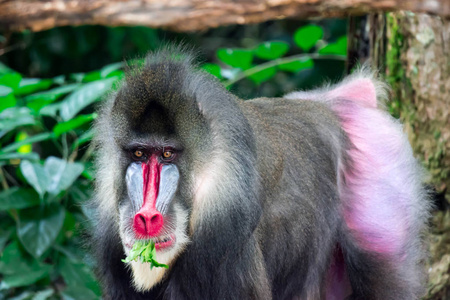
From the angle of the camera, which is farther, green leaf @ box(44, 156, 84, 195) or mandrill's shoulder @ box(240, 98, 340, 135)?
green leaf @ box(44, 156, 84, 195)

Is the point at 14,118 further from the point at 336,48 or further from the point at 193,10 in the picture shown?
the point at 336,48

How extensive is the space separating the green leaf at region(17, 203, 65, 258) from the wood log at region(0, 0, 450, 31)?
133 centimetres

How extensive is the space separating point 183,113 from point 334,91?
1433 millimetres

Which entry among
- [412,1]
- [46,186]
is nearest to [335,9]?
[412,1]

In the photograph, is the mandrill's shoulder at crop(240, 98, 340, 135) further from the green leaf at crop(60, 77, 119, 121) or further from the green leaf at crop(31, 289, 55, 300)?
the green leaf at crop(31, 289, 55, 300)

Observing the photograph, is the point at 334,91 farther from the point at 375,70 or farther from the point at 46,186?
the point at 46,186

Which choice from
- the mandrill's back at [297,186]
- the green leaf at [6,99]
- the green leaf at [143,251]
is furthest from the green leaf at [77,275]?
the green leaf at [143,251]

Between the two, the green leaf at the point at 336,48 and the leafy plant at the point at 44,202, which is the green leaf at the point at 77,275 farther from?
the green leaf at the point at 336,48

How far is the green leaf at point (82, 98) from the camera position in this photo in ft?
13.8

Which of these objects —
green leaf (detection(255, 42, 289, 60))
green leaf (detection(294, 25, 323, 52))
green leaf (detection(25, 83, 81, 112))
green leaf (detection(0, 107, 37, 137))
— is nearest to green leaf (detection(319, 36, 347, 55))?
green leaf (detection(294, 25, 323, 52))

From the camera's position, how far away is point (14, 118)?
4.12 meters

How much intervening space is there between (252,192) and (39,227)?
5.82 feet

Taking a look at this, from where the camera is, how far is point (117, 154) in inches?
114

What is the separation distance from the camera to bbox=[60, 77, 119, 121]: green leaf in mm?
4211
